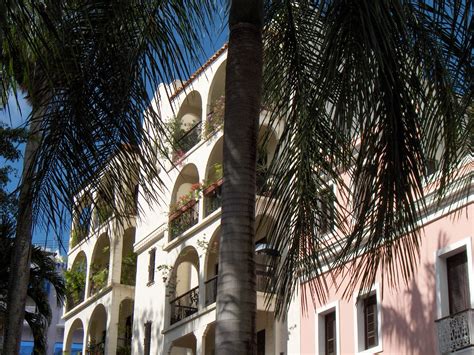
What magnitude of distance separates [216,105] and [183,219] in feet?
14.5

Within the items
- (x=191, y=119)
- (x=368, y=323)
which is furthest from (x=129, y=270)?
(x=368, y=323)

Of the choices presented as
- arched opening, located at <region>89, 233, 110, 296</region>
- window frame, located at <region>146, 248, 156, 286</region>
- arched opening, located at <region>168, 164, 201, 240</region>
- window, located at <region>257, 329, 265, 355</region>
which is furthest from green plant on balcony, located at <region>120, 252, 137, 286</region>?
window, located at <region>257, 329, 265, 355</region>

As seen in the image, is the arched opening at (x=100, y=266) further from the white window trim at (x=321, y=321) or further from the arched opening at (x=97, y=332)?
the white window trim at (x=321, y=321)

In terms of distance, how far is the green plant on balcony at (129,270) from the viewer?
4141cm

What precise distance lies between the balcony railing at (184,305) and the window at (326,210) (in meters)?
22.1

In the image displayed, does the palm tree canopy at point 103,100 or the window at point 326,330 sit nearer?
the palm tree canopy at point 103,100

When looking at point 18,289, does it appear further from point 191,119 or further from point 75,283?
point 75,283

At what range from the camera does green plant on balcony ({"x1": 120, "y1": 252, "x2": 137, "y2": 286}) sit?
136ft

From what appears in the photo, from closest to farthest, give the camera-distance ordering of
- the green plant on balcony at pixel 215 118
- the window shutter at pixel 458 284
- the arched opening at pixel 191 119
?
1. the window shutter at pixel 458 284
2. the green plant on balcony at pixel 215 118
3. the arched opening at pixel 191 119

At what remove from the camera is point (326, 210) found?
36.6ft

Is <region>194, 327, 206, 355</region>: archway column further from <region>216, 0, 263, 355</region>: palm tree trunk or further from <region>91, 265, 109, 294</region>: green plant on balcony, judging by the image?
<region>216, 0, 263, 355</region>: palm tree trunk

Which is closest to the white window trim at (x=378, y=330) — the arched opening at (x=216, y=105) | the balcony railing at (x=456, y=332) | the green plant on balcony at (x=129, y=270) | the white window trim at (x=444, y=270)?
the white window trim at (x=444, y=270)

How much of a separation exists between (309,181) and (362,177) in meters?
1.11

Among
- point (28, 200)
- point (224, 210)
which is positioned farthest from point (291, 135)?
point (28, 200)
